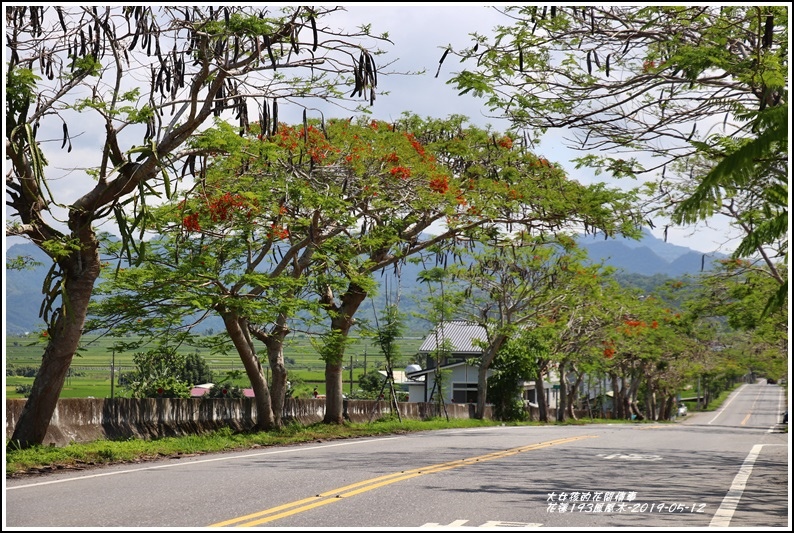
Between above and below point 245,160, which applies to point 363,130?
above

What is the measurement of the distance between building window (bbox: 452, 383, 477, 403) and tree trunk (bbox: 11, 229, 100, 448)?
179ft

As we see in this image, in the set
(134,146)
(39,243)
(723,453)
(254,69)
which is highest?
(254,69)

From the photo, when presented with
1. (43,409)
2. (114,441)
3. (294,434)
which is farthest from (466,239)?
(43,409)

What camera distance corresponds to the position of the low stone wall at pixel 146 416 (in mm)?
15891

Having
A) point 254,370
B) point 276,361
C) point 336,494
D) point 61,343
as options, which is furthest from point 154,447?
point 276,361

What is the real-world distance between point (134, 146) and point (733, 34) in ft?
28.4

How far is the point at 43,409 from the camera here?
14797 mm

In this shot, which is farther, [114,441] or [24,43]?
[114,441]

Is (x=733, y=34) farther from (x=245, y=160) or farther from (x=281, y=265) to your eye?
(x=281, y=265)

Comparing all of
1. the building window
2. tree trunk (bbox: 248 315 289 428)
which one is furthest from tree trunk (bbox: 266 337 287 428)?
the building window

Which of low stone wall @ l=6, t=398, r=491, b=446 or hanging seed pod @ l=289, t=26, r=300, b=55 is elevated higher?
hanging seed pod @ l=289, t=26, r=300, b=55

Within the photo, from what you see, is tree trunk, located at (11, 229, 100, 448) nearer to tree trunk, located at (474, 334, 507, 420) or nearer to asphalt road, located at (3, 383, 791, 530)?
asphalt road, located at (3, 383, 791, 530)

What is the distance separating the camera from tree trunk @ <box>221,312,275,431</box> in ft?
Answer: 70.2

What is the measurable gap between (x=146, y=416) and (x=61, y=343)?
4.48m
